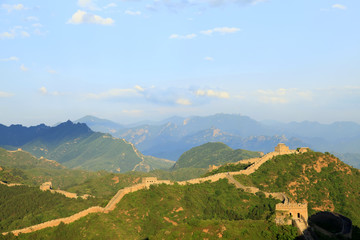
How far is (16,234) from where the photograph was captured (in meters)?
79.1

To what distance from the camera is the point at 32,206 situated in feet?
403

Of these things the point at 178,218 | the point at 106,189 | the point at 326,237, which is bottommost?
the point at 106,189

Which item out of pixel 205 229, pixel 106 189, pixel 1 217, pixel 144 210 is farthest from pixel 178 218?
pixel 106 189

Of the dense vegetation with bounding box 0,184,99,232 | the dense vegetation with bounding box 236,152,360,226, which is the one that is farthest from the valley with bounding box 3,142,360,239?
the dense vegetation with bounding box 0,184,99,232

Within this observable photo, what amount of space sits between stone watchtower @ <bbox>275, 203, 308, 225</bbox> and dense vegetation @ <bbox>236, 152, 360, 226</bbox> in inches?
1517

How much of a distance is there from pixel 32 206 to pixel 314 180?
87.9 m

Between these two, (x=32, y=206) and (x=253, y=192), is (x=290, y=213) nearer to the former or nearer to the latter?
(x=253, y=192)

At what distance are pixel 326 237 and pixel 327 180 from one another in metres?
60.0

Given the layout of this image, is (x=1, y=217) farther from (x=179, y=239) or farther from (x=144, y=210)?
(x=179, y=239)

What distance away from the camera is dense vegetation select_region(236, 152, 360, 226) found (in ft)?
344

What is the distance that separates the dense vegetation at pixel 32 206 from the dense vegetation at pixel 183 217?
82.7 feet

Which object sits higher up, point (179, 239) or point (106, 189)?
point (179, 239)

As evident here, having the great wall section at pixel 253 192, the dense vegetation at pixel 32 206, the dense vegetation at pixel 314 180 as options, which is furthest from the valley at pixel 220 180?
the dense vegetation at pixel 32 206

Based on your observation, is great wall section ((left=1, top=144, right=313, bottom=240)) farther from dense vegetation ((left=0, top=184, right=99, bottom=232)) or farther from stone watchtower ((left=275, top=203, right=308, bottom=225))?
dense vegetation ((left=0, top=184, right=99, bottom=232))
